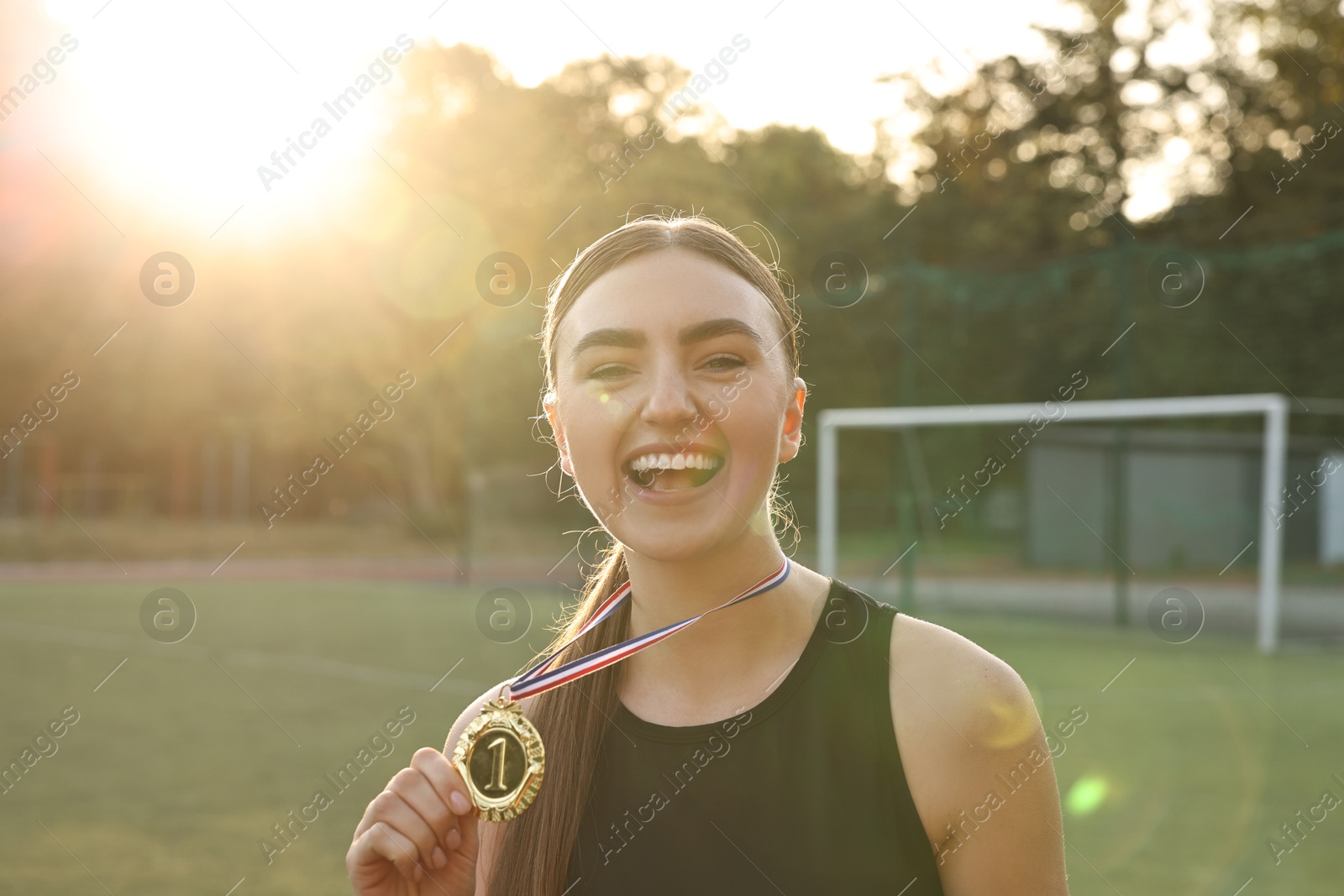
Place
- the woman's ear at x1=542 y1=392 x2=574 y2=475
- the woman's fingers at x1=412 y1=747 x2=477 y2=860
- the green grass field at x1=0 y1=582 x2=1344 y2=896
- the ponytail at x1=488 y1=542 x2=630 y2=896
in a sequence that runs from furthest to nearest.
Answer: the green grass field at x1=0 y1=582 x2=1344 y2=896 → the woman's ear at x1=542 y1=392 x2=574 y2=475 → the ponytail at x1=488 y1=542 x2=630 y2=896 → the woman's fingers at x1=412 y1=747 x2=477 y2=860

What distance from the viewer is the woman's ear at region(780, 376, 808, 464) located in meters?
2.21

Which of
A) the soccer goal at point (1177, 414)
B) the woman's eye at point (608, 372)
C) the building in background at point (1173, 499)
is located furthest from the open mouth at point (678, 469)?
the building in background at point (1173, 499)

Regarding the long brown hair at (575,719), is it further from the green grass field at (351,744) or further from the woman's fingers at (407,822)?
the green grass field at (351,744)

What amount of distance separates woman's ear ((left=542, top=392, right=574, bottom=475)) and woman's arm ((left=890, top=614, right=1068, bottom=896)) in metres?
0.67

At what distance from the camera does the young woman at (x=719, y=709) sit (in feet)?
6.36

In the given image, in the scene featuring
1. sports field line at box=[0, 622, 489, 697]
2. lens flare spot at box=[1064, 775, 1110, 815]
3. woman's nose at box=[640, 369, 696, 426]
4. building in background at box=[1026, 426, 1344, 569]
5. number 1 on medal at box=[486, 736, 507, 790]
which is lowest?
number 1 on medal at box=[486, 736, 507, 790]

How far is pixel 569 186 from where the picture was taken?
3288 cm

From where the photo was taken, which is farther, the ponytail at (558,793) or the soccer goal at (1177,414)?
the soccer goal at (1177,414)

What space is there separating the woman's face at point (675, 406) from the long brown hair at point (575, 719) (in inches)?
1.6

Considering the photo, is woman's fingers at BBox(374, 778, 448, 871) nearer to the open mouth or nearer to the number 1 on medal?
the number 1 on medal

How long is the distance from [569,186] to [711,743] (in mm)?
31720

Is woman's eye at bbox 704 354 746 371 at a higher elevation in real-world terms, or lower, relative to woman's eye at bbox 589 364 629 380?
lower

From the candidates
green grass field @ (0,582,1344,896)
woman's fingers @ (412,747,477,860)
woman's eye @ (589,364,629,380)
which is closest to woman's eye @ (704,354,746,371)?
woman's eye @ (589,364,629,380)

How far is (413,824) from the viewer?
1.88m
